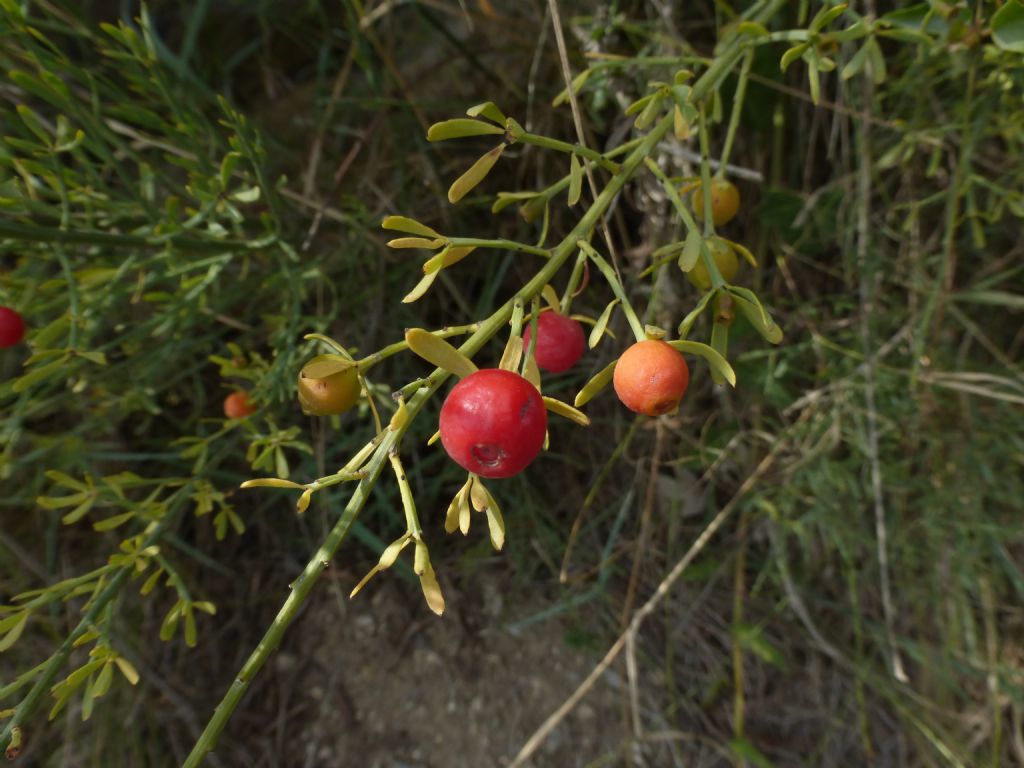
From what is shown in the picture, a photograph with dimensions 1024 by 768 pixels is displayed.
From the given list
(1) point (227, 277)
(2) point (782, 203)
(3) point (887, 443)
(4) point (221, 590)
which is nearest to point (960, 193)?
(2) point (782, 203)

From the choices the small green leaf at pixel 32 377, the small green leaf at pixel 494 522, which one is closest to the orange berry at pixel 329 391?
the small green leaf at pixel 494 522

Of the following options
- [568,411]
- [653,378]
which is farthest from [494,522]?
[653,378]

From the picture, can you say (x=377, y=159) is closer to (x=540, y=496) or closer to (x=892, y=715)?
(x=540, y=496)

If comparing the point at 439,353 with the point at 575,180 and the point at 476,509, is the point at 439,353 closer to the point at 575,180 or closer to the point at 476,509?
the point at 476,509

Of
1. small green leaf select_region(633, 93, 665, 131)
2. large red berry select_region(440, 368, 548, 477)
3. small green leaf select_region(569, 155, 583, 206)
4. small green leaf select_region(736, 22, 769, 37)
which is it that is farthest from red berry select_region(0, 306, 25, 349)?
small green leaf select_region(736, 22, 769, 37)

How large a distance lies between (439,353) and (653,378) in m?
0.26

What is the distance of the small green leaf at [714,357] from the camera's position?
0.89m

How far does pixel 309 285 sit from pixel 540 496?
0.99 metres

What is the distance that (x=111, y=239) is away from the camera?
1429mm

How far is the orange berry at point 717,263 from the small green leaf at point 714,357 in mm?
181

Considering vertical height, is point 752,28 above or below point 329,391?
above

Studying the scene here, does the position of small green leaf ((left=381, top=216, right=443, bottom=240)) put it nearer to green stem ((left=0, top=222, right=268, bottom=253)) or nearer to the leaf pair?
the leaf pair

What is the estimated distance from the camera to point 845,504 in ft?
7.46

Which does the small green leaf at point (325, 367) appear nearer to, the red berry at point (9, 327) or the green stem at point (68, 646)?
the green stem at point (68, 646)
